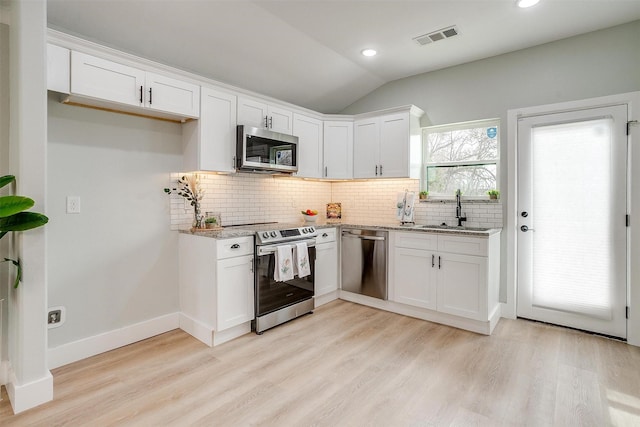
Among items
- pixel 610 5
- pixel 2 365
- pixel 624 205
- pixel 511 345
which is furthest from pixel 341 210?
pixel 2 365

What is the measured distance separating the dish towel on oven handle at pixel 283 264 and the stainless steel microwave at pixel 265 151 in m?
0.88

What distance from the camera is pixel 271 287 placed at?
3.17 m

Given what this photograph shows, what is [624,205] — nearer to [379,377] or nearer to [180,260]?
[379,377]

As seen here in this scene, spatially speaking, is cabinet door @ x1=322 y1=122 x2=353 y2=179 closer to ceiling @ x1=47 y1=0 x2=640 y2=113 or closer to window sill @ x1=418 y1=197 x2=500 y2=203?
ceiling @ x1=47 y1=0 x2=640 y2=113

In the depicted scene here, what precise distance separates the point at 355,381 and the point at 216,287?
1344mm

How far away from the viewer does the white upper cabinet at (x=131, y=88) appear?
2306mm

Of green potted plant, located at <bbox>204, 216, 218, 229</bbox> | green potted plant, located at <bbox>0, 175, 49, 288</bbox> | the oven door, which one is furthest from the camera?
green potted plant, located at <bbox>204, 216, 218, 229</bbox>

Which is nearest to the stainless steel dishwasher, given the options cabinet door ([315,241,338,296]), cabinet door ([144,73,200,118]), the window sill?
cabinet door ([315,241,338,296])

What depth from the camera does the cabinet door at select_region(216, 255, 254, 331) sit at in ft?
9.19

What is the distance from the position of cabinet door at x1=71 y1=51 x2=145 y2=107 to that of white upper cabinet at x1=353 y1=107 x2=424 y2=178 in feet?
8.30

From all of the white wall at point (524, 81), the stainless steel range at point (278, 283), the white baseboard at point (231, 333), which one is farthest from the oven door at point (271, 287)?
the white wall at point (524, 81)

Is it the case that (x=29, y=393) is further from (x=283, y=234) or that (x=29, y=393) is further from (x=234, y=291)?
(x=283, y=234)

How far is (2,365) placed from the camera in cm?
217

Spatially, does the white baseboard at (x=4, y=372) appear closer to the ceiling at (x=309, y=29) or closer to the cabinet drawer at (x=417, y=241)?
the ceiling at (x=309, y=29)
